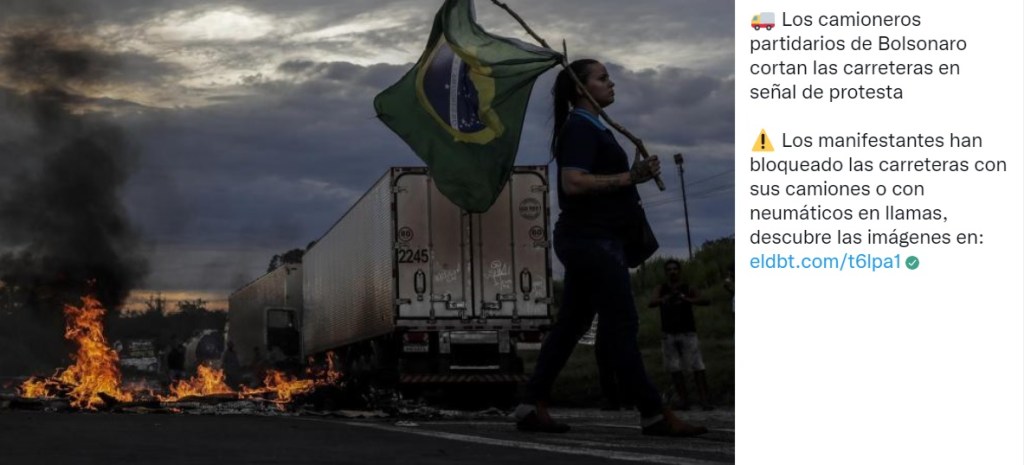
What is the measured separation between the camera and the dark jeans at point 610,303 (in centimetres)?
924

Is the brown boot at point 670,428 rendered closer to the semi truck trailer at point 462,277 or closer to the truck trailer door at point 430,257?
the semi truck trailer at point 462,277

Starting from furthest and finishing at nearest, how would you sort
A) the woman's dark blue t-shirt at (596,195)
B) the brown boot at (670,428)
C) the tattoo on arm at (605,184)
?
the woman's dark blue t-shirt at (596,195) < the tattoo on arm at (605,184) < the brown boot at (670,428)

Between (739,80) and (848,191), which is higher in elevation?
(739,80)

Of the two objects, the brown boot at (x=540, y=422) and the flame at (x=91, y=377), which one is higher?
the brown boot at (x=540, y=422)

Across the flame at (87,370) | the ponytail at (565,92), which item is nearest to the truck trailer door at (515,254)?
the flame at (87,370)

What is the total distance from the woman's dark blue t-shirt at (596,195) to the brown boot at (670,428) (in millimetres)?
1051

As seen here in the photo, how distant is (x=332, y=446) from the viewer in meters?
8.31

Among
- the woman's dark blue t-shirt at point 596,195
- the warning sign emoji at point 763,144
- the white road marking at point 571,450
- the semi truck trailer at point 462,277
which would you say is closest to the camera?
the white road marking at point 571,450

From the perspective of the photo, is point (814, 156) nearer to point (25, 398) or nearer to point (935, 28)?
point (935, 28)

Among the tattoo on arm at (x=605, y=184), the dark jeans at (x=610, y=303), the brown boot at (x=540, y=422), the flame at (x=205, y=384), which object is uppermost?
the tattoo on arm at (x=605, y=184)

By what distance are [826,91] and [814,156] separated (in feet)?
1.53

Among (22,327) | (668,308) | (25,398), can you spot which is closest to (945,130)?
(668,308)

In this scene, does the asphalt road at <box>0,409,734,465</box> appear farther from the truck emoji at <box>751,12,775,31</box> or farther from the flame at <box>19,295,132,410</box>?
the flame at <box>19,295,132,410</box>

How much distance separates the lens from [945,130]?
1012 centimetres
